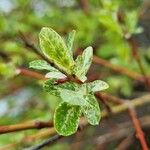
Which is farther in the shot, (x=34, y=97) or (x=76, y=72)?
(x=34, y=97)

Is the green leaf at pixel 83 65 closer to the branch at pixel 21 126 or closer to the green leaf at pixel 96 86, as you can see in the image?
the green leaf at pixel 96 86

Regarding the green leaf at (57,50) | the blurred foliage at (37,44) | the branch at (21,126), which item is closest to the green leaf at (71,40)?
the green leaf at (57,50)

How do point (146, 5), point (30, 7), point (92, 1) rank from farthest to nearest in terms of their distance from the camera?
point (30, 7), point (146, 5), point (92, 1)

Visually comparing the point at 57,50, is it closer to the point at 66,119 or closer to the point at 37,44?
the point at 66,119

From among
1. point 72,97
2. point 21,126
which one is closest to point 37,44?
point 21,126

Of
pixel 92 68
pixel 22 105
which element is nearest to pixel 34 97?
pixel 22 105

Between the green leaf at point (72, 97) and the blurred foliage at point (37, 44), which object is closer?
the green leaf at point (72, 97)

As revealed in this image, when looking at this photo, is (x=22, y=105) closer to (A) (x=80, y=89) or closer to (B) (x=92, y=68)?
(B) (x=92, y=68)
